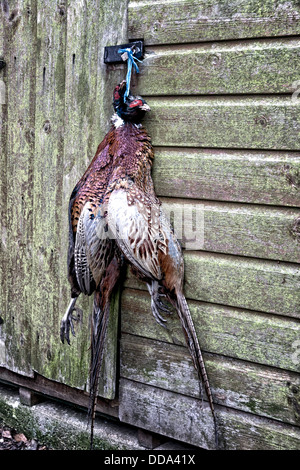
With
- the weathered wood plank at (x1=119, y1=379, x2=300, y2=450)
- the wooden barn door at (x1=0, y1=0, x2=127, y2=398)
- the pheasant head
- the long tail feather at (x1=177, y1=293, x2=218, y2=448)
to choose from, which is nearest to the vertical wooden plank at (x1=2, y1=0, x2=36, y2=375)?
the wooden barn door at (x1=0, y1=0, x2=127, y2=398)

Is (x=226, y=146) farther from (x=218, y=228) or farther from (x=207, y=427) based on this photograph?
(x=207, y=427)

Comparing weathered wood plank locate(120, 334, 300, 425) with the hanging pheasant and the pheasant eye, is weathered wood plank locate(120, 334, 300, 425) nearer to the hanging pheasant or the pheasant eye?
the hanging pheasant

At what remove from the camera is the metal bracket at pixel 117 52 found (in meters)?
2.50

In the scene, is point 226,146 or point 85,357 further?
point 85,357

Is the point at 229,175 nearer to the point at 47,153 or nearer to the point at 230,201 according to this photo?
the point at 230,201

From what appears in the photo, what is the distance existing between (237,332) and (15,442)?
1.75 m

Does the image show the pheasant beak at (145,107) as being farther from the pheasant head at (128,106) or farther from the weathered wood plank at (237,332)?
the weathered wood plank at (237,332)

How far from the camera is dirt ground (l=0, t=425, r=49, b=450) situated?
3.18 metres

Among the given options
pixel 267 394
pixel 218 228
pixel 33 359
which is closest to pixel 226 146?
pixel 218 228

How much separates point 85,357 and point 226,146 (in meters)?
1.40

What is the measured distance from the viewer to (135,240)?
235 centimetres

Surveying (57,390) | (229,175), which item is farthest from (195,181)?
(57,390)

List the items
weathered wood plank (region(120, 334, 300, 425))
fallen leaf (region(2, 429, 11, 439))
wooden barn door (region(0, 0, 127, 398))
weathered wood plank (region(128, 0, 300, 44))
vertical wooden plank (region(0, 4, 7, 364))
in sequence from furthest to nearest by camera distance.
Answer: fallen leaf (region(2, 429, 11, 439)) → vertical wooden plank (region(0, 4, 7, 364)) → wooden barn door (region(0, 0, 127, 398)) → weathered wood plank (region(120, 334, 300, 425)) → weathered wood plank (region(128, 0, 300, 44))

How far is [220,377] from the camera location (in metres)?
2.41
